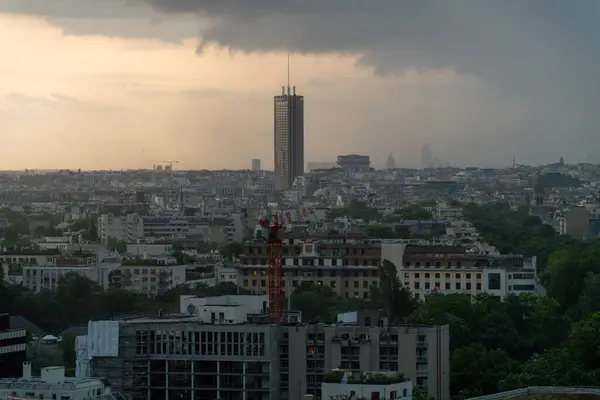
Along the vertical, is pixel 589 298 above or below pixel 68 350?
above

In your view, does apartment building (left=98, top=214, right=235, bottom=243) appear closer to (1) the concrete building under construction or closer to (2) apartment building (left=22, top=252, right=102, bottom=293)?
(2) apartment building (left=22, top=252, right=102, bottom=293)

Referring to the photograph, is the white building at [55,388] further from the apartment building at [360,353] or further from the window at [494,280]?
the window at [494,280]

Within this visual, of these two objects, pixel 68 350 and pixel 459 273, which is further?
pixel 459 273

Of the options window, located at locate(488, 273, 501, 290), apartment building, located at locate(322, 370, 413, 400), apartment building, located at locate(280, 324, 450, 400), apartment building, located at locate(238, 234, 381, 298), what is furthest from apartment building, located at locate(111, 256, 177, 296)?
apartment building, located at locate(322, 370, 413, 400)

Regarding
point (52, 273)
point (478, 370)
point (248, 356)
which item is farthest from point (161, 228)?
point (248, 356)

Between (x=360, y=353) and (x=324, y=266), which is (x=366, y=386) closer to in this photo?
(x=360, y=353)

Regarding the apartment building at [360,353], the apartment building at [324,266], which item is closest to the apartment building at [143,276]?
the apartment building at [324,266]
